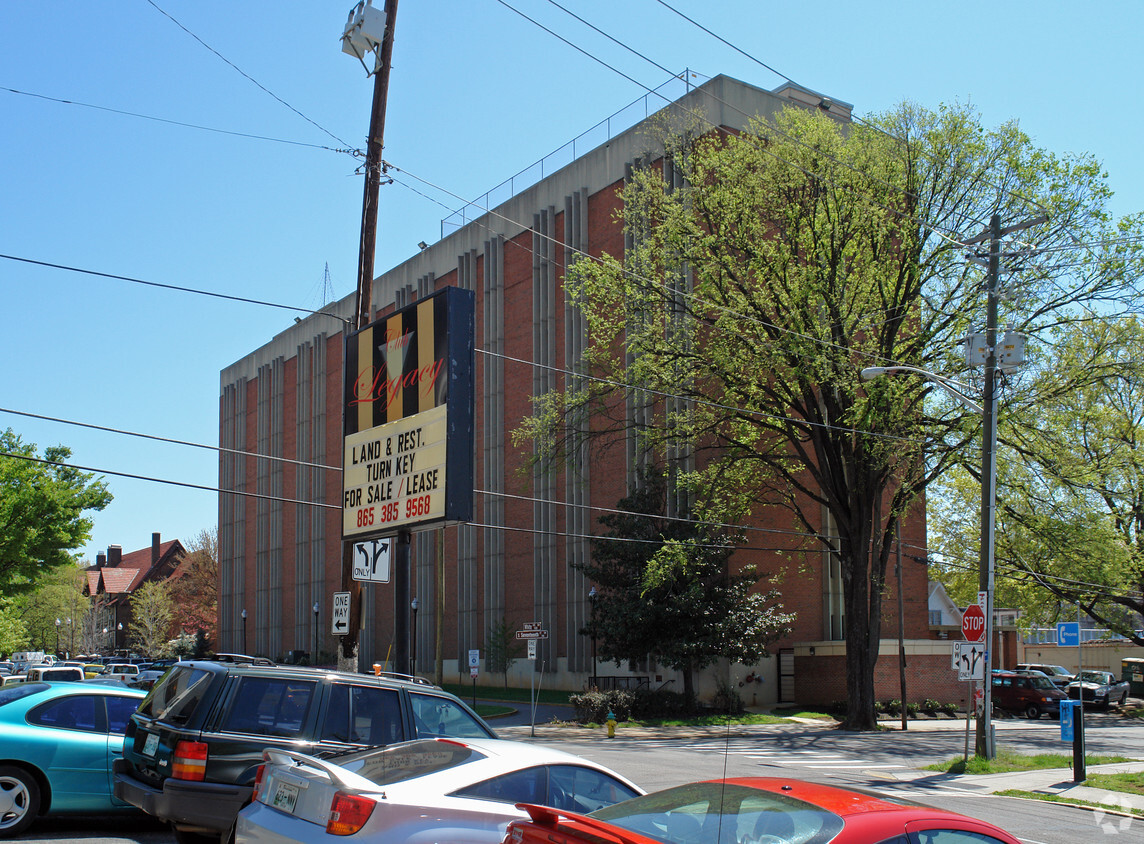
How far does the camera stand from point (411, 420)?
13.6m

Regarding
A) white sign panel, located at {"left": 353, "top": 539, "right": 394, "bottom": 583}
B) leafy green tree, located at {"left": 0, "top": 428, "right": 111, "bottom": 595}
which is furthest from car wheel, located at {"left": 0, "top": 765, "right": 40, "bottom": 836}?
leafy green tree, located at {"left": 0, "top": 428, "right": 111, "bottom": 595}

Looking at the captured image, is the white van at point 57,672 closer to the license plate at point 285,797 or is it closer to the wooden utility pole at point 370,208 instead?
the wooden utility pole at point 370,208

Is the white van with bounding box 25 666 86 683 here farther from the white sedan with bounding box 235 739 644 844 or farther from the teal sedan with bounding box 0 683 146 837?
the white sedan with bounding box 235 739 644 844

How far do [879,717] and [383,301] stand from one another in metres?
35.3

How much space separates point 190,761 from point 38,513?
1478 inches

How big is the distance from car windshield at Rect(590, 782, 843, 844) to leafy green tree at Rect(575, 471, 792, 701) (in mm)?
25874

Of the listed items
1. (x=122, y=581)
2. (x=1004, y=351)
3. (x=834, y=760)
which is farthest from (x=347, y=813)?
(x=122, y=581)

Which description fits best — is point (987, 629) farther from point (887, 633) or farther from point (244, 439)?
point (244, 439)

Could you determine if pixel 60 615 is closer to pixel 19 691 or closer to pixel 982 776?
pixel 982 776

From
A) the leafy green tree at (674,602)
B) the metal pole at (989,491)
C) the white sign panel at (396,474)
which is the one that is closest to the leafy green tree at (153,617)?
the leafy green tree at (674,602)

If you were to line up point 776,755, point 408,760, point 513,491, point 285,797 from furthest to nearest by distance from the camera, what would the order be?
point 513,491 → point 776,755 → point 408,760 → point 285,797

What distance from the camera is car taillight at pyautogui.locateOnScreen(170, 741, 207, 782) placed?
821 centimetres

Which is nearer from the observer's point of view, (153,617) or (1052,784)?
(1052,784)

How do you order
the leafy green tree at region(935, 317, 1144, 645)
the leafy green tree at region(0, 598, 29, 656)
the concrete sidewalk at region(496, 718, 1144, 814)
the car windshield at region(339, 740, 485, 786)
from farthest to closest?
the leafy green tree at region(0, 598, 29, 656) < the leafy green tree at region(935, 317, 1144, 645) < the concrete sidewalk at region(496, 718, 1144, 814) < the car windshield at region(339, 740, 485, 786)
